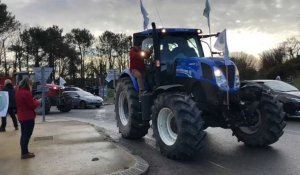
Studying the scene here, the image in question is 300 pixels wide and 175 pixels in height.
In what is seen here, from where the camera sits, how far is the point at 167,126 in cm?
1032

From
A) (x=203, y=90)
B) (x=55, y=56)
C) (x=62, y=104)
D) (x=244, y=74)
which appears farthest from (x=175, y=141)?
(x=55, y=56)

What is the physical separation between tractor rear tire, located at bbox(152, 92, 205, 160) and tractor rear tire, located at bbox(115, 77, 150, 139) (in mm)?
1713

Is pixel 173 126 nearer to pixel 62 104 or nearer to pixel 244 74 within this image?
pixel 62 104

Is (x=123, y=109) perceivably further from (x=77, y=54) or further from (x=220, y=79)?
(x=77, y=54)

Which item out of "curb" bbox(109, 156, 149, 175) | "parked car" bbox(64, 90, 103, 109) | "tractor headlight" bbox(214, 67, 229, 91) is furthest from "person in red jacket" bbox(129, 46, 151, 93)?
"parked car" bbox(64, 90, 103, 109)

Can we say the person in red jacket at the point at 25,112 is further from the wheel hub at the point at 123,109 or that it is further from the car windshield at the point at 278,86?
the car windshield at the point at 278,86

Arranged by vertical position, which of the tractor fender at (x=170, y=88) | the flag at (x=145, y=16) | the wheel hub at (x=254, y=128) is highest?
the flag at (x=145, y=16)

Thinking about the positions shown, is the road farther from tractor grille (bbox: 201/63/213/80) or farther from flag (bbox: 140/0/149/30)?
flag (bbox: 140/0/149/30)

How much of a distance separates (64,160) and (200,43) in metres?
4.88

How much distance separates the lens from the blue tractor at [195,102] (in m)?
9.38

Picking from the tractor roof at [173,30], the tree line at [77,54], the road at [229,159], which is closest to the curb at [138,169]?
the road at [229,159]

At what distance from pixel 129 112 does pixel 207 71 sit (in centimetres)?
305

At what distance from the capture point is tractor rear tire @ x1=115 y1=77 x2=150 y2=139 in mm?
12234

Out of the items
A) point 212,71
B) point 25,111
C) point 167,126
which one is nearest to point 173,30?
point 212,71
